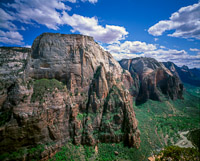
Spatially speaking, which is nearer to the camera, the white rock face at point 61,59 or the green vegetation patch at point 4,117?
the green vegetation patch at point 4,117

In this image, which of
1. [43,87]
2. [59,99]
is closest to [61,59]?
[43,87]

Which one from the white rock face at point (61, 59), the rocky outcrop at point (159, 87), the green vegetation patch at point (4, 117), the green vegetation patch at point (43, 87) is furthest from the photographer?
the rocky outcrop at point (159, 87)

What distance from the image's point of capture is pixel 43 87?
107 feet

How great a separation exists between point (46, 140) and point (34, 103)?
1035cm

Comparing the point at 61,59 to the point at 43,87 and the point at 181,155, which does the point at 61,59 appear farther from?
the point at 181,155

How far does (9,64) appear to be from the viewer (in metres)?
33.1

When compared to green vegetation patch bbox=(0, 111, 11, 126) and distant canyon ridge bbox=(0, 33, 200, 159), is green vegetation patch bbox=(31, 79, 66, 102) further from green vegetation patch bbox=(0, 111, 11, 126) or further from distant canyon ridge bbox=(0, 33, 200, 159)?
green vegetation patch bbox=(0, 111, 11, 126)

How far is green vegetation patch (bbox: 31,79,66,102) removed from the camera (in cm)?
2993

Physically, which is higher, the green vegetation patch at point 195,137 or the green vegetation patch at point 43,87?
the green vegetation patch at point 43,87

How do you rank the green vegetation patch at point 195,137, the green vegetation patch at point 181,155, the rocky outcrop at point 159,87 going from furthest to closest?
the rocky outcrop at point 159,87, the green vegetation patch at point 195,137, the green vegetation patch at point 181,155

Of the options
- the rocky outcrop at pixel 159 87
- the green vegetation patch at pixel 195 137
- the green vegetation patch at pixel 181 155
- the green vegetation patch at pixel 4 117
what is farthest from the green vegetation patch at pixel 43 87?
the rocky outcrop at pixel 159 87

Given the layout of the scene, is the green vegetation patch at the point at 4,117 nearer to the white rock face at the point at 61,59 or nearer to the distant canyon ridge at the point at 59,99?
the distant canyon ridge at the point at 59,99

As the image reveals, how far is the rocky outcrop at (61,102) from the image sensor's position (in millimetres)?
26719

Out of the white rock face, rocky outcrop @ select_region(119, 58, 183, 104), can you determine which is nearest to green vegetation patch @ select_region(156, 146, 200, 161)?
the white rock face
